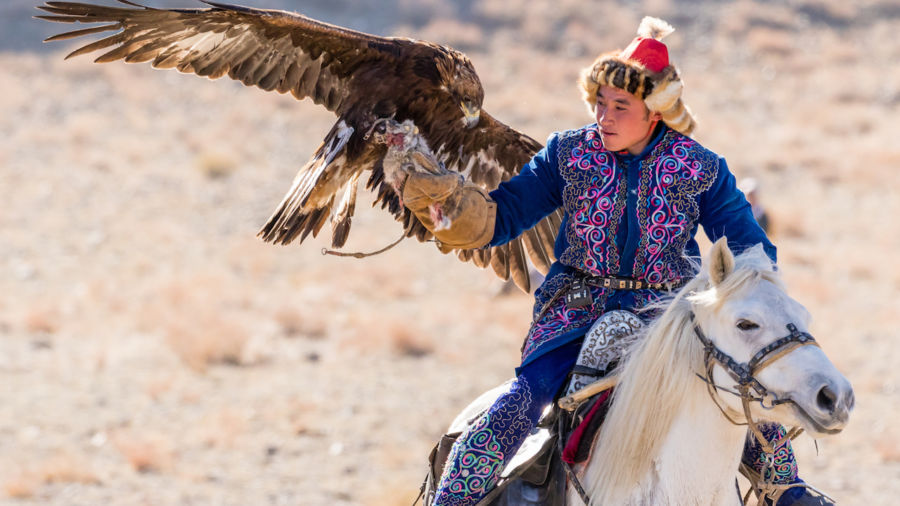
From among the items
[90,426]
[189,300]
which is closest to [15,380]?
[90,426]

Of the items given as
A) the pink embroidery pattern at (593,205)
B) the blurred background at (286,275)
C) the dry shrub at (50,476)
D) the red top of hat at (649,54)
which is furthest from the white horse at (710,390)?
the dry shrub at (50,476)

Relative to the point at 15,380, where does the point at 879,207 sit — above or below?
above

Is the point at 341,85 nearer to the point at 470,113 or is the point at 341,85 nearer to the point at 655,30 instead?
the point at 470,113

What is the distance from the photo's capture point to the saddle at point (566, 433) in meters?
3.07

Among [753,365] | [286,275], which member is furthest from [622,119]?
[286,275]

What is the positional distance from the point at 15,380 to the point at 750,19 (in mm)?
24671

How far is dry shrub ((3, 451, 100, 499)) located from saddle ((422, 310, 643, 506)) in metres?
6.18

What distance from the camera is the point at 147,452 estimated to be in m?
8.91

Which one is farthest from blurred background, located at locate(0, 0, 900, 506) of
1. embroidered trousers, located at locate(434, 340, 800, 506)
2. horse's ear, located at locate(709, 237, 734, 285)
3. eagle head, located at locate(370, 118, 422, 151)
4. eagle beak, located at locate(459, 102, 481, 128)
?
horse's ear, located at locate(709, 237, 734, 285)

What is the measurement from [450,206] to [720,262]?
903 mm

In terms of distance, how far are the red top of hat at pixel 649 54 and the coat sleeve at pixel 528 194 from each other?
40 cm

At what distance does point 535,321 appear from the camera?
132 inches

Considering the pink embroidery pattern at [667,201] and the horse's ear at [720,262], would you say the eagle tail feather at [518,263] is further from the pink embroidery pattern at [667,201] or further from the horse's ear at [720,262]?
the horse's ear at [720,262]

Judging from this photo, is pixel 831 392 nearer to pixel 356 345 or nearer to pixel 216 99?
pixel 356 345
